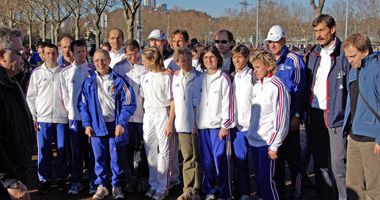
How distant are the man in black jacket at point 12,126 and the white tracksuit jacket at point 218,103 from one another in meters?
2.60

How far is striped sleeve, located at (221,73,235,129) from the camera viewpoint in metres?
5.17

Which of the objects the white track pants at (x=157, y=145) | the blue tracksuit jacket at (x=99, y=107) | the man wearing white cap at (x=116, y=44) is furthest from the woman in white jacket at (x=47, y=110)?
the white track pants at (x=157, y=145)

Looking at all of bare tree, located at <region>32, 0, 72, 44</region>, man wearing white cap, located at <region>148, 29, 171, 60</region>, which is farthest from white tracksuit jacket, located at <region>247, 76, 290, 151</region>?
bare tree, located at <region>32, 0, 72, 44</region>

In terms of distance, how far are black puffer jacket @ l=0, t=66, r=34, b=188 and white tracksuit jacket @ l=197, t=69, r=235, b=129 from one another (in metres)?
2.64

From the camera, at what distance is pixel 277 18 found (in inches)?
2379

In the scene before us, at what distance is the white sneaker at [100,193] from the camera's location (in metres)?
5.51

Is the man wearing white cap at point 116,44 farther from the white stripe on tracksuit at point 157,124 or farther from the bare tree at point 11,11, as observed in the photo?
the bare tree at point 11,11

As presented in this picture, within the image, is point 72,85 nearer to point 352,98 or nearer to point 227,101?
point 227,101

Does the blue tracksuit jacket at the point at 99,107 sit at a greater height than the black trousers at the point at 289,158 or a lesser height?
greater

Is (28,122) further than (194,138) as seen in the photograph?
No

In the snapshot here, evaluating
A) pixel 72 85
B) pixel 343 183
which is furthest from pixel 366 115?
pixel 72 85

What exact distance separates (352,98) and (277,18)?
5822 centimetres

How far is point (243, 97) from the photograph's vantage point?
17.2 feet

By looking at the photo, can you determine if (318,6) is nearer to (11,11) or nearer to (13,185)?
(13,185)
